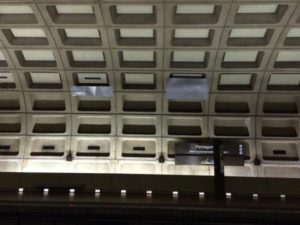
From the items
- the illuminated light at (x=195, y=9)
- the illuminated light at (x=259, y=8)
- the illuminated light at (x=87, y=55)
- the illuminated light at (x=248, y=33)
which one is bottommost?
the illuminated light at (x=87, y=55)

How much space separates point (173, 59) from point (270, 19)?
4.36 m

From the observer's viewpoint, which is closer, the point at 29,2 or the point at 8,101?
the point at 29,2

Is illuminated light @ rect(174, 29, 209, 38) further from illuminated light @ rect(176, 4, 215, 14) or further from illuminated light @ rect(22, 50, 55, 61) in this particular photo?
illuminated light @ rect(22, 50, 55, 61)

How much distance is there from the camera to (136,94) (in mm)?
16750

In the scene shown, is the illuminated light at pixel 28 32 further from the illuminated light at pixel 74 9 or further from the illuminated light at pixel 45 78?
the illuminated light at pixel 45 78

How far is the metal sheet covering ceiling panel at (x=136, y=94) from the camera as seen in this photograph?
14219 mm

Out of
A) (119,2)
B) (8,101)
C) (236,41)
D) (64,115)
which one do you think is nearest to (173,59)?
(236,41)

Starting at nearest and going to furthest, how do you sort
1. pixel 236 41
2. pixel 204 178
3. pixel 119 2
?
pixel 204 178
pixel 119 2
pixel 236 41

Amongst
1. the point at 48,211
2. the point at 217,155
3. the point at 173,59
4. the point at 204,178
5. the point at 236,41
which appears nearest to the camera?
the point at 48,211

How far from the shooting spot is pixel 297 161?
1652cm

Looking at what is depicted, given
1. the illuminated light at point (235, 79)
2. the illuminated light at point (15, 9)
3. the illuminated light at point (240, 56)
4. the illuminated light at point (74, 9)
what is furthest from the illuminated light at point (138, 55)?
the illuminated light at point (15, 9)

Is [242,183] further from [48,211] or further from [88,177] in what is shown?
[48,211]

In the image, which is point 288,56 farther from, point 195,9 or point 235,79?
point 195,9

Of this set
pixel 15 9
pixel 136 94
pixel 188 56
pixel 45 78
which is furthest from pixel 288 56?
pixel 15 9
